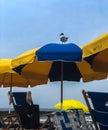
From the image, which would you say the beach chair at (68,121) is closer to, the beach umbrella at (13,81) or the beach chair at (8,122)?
the beach chair at (8,122)

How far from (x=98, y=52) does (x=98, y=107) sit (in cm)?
128

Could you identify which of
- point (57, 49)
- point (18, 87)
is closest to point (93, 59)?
point (57, 49)

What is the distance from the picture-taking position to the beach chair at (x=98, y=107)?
459 centimetres

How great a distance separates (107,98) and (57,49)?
2026 millimetres

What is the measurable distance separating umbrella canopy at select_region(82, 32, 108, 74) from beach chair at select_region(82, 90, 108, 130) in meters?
0.96

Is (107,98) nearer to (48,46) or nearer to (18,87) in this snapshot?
(48,46)

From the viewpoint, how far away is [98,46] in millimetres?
5590

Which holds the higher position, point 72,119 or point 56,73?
point 56,73

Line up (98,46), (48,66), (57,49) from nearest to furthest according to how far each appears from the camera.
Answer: (98,46)
(57,49)
(48,66)

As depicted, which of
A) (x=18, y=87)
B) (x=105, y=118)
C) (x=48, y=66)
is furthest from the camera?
(x=18, y=87)

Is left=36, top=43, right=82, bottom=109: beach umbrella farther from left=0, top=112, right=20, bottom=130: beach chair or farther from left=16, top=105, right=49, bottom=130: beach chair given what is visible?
left=0, top=112, right=20, bottom=130: beach chair

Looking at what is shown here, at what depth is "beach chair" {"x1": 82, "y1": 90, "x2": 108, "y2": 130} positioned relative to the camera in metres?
4.59

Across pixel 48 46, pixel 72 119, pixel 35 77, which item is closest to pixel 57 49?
pixel 48 46

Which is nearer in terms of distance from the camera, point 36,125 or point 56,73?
point 36,125
